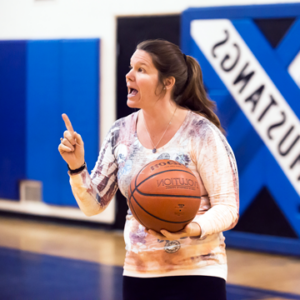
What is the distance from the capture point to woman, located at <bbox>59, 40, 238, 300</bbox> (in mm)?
1487

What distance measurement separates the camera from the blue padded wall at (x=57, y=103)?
15.3ft

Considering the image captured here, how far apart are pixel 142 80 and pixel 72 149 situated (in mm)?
316

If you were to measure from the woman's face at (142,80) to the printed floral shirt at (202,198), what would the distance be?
0.45 feet

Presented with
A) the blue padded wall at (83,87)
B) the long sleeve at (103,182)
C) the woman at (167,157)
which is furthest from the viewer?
the blue padded wall at (83,87)

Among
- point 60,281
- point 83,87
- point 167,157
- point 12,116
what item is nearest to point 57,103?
point 83,87

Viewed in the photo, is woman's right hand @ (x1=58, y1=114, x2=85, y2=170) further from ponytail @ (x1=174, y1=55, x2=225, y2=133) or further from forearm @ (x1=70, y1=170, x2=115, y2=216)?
ponytail @ (x1=174, y1=55, x2=225, y2=133)

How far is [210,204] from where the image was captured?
1.55 metres

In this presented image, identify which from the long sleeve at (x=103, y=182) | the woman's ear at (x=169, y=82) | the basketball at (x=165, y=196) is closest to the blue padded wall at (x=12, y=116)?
the long sleeve at (x=103, y=182)

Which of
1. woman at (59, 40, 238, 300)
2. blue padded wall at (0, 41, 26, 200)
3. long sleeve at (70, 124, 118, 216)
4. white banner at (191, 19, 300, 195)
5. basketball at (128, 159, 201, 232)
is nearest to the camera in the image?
basketball at (128, 159, 201, 232)

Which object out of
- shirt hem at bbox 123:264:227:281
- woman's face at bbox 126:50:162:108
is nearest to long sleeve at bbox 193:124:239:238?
shirt hem at bbox 123:264:227:281

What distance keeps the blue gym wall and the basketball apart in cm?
326

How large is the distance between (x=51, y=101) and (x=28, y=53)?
0.57 metres

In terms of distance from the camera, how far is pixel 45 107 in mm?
4918

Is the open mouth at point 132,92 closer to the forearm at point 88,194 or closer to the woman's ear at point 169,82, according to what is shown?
the woman's ear at point 169,82
